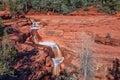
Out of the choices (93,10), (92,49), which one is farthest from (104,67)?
(93,10)

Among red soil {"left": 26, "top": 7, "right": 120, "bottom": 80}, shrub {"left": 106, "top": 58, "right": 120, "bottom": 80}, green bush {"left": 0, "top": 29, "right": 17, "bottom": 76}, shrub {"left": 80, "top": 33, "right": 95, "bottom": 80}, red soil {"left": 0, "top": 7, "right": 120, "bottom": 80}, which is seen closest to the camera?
green bush {"left": 0, "top": 29, "right": 17, "bottom": 76}

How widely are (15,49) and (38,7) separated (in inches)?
720

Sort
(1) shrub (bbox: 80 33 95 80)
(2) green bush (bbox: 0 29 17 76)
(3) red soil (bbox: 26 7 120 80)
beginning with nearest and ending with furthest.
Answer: (2) green bush (bbox: 0 29 17 76) < (1) shrub (bbox: 80 33 95 80) < (3) red soil (bbox: 26 7 120 80)

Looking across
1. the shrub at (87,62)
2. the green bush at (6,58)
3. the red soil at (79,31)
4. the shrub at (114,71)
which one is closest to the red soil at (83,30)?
the red soil at (79,31)

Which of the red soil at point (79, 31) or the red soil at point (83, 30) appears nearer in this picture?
the red soil at point (83, 30)

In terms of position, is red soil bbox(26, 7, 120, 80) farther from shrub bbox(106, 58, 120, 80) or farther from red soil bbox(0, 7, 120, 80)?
shrub bbox(106, 58, 120, 80)

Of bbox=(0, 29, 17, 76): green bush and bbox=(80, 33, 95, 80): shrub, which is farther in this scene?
bbox=(80, 33, 95, 80): shrub

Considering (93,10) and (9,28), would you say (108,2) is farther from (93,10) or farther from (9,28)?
(9,28)

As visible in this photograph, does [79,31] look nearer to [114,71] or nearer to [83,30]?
[83,30]

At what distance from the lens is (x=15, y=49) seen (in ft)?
95.2

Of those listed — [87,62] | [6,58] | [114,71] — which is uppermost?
[6,58]

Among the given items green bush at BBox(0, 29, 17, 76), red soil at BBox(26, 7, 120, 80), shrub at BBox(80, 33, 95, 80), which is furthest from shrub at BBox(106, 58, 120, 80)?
green bush at BBox(0, 29, 17, 76)

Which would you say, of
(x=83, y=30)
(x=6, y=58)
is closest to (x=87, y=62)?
(x=6, y=58)

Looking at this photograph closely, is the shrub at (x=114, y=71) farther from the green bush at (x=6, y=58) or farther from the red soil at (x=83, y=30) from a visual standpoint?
the green bush at (x=6, y=58)
